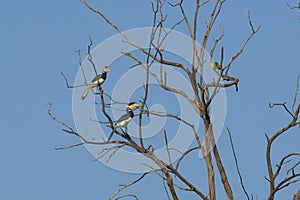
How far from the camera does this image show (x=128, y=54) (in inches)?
190

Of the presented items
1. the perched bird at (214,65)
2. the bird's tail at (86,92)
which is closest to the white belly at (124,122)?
the bird's tail at (86,92)

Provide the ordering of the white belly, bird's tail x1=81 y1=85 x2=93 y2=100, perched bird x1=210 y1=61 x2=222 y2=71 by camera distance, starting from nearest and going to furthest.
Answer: perched bird x1=210 y1=61 x2=222 y2=71
bird's tail x1=81 y1=85 x2=93 y2=100
the white belly

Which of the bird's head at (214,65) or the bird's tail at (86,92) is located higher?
the bird's tail at (86,92)

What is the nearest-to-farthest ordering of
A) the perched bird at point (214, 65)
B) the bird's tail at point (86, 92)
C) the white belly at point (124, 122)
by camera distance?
the perched bird at point (214, 65)
the bird's tail at point (86, 92)
the white belly at point (124, 122)

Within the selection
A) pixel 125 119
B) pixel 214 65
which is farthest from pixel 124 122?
pixel 214 65

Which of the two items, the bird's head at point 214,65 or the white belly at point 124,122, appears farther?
the white belly at point 124,122

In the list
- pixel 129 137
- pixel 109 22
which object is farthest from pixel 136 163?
pixel 109 22

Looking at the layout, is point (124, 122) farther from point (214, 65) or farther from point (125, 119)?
point (214, 65)

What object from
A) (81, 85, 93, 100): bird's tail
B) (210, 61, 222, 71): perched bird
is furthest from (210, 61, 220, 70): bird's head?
(81, 85, 93, 100): bird's tail

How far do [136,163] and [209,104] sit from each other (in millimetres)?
762

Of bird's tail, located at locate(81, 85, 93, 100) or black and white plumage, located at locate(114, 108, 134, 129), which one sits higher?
bird's tail, located at locate(81, 85, 93, 100)

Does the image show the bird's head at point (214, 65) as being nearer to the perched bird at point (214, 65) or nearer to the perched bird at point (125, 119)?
the perched bird at point (214, 65)

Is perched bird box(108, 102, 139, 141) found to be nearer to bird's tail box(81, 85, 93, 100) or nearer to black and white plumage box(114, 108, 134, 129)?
black and white plumage box(114, 108, 134, 129)

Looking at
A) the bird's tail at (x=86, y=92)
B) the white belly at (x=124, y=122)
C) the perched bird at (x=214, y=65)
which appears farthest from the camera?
the white belly at (x=124, y=122)
